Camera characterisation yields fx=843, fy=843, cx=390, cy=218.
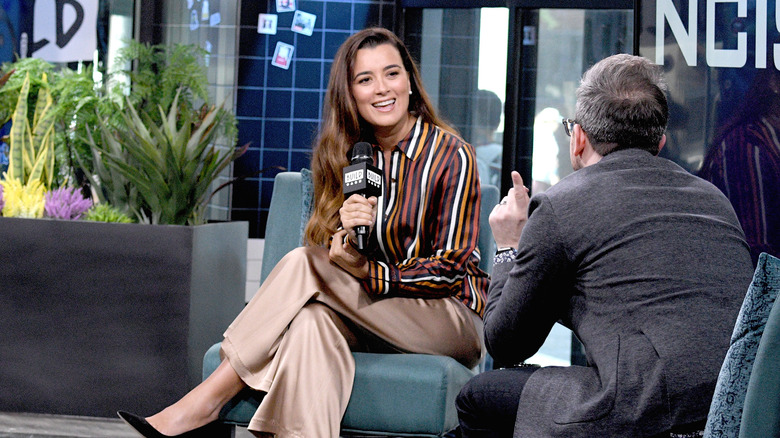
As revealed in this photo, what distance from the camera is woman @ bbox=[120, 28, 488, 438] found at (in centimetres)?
212

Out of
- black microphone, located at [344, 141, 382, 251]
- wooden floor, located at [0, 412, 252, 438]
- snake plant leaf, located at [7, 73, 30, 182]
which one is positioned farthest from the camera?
snake plant leaf, located at [7, 73, 30, 182]

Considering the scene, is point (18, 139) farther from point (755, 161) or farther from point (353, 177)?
point (755, 161)

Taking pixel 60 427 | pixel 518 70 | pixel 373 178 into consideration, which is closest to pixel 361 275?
pixel 373 178

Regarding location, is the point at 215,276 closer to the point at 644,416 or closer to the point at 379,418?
the point at 379,418

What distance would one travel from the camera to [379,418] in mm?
2135

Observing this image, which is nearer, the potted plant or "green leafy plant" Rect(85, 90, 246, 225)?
the potted plant

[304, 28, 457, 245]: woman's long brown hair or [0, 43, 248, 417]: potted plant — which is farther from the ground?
[304, 28, 457, 245]: woman's long brown hair

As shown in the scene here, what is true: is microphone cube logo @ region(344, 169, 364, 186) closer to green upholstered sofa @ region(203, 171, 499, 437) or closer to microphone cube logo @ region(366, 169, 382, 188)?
microphone cube logo @ region(366, 169, 382, 188)

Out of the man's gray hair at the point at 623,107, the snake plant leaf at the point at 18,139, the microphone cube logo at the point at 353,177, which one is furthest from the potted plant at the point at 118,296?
the man's gray hair at the point at 623,107

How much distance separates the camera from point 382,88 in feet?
8.34

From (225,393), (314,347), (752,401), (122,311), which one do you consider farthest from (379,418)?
(122,311)

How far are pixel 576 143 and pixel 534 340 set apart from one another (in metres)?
0.40

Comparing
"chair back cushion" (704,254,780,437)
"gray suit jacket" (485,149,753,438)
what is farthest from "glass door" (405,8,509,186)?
"chair back cushion" (704,254,780,437)

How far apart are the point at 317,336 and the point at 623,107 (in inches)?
38.8
